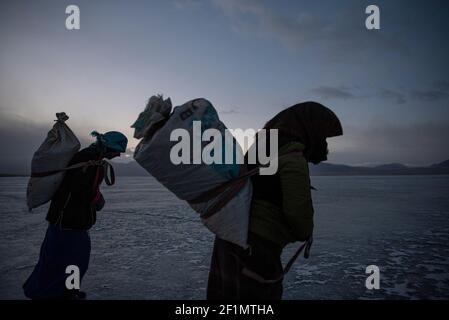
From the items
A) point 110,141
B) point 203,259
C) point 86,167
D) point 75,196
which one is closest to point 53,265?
point 75,196

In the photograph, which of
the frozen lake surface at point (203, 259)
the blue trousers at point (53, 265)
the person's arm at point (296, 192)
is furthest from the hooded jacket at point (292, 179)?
the frozen lake surface at point (203, 259)

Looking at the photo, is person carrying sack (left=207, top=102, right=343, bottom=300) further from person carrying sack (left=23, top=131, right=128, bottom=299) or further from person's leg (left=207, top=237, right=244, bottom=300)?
person carrying sack (left=23, top=131, right=128, bottom=299)

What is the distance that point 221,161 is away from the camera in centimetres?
149

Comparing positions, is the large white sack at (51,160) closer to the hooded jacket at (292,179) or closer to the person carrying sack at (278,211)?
the person carrying sack at (278,211)

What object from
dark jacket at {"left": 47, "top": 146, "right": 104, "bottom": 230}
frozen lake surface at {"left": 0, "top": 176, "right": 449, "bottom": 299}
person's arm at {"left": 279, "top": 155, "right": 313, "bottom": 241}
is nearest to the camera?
person's arm at {"left": 279, "top": 155, "right": 313, "bottom": 241}

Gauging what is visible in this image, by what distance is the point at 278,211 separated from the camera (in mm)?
1585

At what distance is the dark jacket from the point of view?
2.85 metres

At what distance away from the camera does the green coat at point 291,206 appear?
4.76ft

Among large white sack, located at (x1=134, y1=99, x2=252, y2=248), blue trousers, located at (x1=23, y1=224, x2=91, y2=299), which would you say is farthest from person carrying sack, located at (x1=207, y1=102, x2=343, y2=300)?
blue trousers, located at (x1=23, y1=224, x2=91, y2=299)

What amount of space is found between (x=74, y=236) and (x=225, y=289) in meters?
1.95

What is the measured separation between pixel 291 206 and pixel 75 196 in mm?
2210

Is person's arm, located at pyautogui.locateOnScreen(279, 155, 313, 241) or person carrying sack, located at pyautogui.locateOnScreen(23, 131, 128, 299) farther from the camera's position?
person carrying sack, located at pyautogui.locateOnScreen(23, 131, 128, 299)

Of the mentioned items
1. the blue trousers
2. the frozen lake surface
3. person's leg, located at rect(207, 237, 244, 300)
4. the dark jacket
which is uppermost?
the dark jacket
